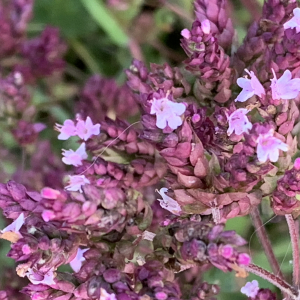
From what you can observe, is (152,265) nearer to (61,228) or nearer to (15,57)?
(61,228)

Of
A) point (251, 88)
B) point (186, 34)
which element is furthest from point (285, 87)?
point (186, 34)

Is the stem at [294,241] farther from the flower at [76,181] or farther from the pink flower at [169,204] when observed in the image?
the flower at [76,181]

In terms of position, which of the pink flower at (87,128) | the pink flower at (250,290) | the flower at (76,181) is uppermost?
Result: the pink flower at (87,128)

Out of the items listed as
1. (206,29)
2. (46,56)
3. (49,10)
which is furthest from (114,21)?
(206,29)

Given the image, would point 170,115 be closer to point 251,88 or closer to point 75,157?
point 251,88

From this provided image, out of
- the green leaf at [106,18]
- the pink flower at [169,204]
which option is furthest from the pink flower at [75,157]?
the green leaf at [106,18]

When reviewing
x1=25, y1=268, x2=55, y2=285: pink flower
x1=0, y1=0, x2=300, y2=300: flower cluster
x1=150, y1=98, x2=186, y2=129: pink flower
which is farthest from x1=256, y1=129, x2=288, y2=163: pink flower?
x1=25, y1=268, x2=55, y2=285: pink flower
